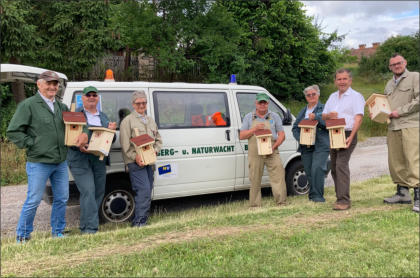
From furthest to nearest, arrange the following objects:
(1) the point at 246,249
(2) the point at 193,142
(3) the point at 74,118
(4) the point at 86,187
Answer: (2) the point at 193,142
(4) the point at 86,187
(3) the point at 74,118
(1) the point at 246,249

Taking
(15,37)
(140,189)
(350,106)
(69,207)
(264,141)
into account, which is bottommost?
(69,207)

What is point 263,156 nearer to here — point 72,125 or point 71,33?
point 72,125

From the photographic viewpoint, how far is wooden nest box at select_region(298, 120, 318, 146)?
5.39 meters

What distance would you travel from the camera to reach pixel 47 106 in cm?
430

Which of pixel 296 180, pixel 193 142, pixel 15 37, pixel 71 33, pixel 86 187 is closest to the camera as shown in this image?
pixel 86 187

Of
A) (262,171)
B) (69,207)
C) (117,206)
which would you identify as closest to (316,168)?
(262,171)

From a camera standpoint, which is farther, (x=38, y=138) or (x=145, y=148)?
(x=145, y=148)

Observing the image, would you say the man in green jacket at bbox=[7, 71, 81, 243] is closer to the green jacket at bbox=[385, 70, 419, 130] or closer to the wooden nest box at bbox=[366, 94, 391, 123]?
the wooden nest box at bbox=[366, 94, 391, 123]

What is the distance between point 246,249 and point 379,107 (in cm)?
271

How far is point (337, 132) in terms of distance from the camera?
190 inches

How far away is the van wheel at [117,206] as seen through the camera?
16.9 feet

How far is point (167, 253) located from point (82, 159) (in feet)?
6.22

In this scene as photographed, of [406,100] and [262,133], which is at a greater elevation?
[406,100]

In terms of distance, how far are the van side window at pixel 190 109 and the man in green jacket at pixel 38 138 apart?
1.50m
